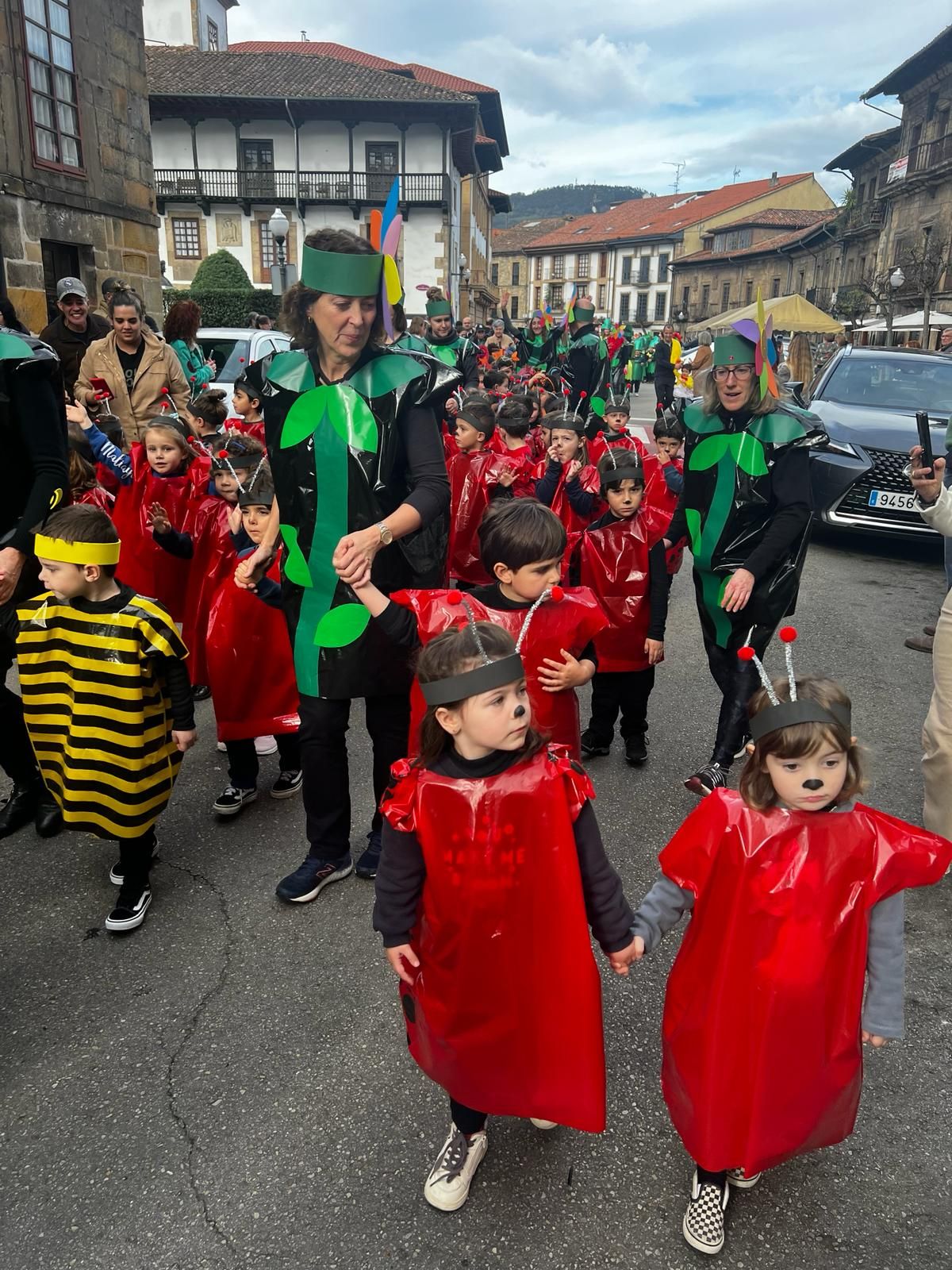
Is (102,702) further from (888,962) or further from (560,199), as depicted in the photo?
(560,199)

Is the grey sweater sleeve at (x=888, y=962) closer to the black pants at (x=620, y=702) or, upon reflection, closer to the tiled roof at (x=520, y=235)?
the black pants at (x=620, y=702)

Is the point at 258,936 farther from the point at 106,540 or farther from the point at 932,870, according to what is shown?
the point at 932,870

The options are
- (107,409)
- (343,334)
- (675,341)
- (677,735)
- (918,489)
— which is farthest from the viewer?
(675,341)

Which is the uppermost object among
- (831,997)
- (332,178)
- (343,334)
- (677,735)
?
(332,178)

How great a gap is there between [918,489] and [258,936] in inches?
114

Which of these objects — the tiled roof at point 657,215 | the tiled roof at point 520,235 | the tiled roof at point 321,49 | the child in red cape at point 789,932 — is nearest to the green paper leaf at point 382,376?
the child in red cape at point 789,932

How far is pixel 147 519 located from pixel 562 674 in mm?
2930

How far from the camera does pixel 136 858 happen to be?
298 centimetres

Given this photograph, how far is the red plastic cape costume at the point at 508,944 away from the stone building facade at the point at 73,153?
853 cm

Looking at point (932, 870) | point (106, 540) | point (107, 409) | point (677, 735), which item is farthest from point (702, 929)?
point (107, 409)

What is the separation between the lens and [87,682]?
2865 mm

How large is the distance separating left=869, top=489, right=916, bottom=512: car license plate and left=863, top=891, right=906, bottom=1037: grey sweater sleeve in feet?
23.0

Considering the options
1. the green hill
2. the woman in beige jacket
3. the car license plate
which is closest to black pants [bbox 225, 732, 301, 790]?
the woman in beige jacket

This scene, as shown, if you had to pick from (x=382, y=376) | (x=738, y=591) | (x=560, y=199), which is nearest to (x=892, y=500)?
(x=738, y=591)
